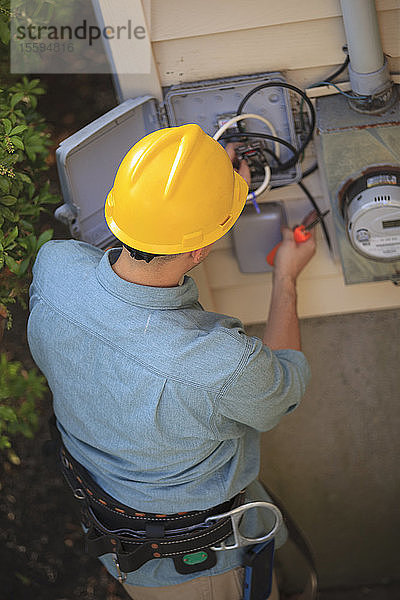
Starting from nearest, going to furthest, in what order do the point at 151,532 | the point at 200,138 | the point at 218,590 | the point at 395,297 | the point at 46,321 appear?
the point at 200,138 → the point at 46,321 → the point at 151,532 → the point at 218,590 → the point at 395,297

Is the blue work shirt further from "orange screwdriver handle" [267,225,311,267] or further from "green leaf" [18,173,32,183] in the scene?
"orange screwdriver handle" [267,225,311,267]

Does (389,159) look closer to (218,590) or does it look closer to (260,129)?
(260,129)

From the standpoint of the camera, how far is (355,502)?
2951 mm

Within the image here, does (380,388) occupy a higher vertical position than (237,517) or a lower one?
lower

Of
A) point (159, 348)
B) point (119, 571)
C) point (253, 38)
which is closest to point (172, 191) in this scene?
point (159, 348)

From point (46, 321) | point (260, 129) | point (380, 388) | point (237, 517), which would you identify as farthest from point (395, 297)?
point (46, 321)

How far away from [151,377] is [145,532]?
1.81 ft

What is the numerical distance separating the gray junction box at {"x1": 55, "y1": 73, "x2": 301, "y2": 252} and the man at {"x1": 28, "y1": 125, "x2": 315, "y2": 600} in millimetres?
173

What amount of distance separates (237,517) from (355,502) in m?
1.39

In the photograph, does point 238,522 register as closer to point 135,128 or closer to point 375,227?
point 375,227

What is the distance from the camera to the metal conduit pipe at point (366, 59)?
1.61 metres

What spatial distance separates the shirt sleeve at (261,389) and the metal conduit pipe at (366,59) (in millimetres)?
749

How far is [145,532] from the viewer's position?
5.62 feet

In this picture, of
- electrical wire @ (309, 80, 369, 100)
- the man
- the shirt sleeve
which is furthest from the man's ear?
electrical wire @ (309, 80, 369, 100)
